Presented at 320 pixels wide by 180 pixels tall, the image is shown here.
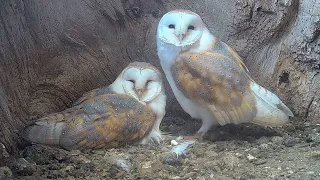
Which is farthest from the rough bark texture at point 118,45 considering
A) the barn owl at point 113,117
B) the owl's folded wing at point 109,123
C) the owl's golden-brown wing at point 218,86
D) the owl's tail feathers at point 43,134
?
the owl's golden-brown wing at point 218,86

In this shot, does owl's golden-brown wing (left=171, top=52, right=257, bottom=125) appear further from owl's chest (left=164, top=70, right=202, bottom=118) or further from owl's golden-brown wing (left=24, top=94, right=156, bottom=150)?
owl's golden-brown wing (left=24, top=94, right=156, bottom=150)

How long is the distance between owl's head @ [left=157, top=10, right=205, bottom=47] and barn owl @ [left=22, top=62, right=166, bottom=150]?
0.20 m

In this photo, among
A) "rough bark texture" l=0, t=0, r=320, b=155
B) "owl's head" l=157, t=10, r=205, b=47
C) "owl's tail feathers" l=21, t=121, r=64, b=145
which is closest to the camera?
"owl's tail feathers" l=21, t=121, r=64, b=145

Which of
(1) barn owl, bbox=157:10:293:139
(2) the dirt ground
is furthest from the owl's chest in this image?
(2) the dirt ground

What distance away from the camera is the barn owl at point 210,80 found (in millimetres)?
2637

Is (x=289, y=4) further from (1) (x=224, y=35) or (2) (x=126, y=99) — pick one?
(2) (x=126, y=99)

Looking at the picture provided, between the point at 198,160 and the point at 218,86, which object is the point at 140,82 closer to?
the point at 218,86

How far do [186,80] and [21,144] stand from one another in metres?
0.90

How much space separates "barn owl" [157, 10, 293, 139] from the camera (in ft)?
8.65

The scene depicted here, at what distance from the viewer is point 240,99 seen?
264 centimetres

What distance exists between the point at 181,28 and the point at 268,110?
2.06 ft

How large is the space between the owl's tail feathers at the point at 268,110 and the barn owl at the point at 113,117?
52cm

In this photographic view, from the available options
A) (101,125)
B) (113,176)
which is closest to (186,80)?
(101,125)

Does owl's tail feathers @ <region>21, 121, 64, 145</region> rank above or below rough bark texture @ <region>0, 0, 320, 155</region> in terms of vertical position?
below
